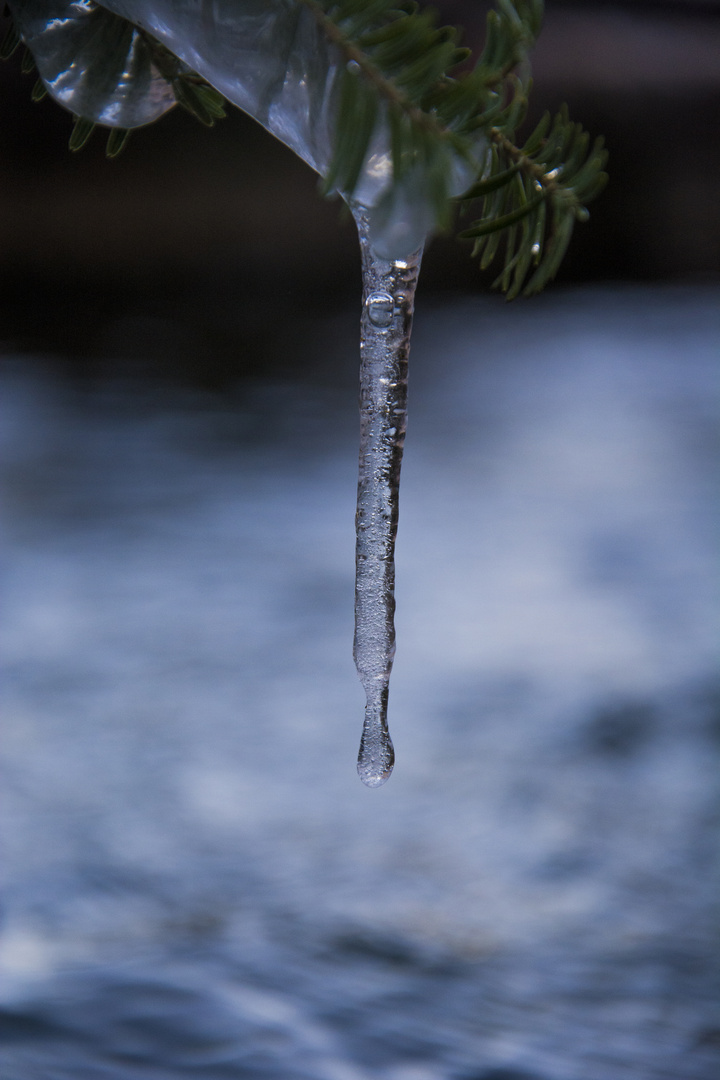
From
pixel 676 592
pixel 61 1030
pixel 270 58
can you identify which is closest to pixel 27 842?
pixel 61 1030

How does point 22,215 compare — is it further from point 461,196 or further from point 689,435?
point 461,196

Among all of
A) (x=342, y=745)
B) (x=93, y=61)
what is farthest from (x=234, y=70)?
(x=342, y=745)

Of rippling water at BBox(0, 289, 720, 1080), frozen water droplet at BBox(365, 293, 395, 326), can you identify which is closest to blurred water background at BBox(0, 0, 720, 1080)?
rippling water at BBox(0, 289, 720, 1080)

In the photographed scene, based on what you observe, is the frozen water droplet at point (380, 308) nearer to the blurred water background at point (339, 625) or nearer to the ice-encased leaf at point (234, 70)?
the ice-encased leaf at point (234, 70)

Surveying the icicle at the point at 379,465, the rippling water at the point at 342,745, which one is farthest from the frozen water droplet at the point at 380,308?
the rippling water at the point at 342,745

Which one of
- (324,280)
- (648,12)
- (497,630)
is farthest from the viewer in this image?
(324,280)

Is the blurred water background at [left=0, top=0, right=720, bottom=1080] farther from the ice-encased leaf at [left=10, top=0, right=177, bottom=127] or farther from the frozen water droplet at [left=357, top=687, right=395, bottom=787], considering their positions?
the ice-encased leaf at [left=10, top=0, right=177, bottom=127]

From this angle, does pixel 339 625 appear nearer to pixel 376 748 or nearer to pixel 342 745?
pixel 342 745
